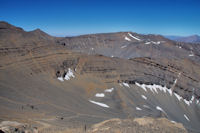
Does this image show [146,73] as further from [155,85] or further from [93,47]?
[93,47]

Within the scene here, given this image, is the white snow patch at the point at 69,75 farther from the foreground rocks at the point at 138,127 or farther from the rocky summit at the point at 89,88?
the foreground rocks at the point at 138,127

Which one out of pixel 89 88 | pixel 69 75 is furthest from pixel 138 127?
pixel 69 75

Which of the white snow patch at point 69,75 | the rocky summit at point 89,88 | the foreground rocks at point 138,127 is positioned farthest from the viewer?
the white snow patch at point 69,75

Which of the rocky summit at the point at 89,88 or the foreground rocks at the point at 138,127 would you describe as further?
the rocky summit at the point at 89,88

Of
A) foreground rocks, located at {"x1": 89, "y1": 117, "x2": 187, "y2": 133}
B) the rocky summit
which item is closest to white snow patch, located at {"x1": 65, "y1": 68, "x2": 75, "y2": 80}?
the rocky summit

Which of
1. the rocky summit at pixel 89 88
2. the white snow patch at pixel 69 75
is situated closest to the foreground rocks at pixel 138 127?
the rocky summit at pixel 89 88

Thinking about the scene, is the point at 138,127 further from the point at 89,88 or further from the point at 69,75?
the point at 69,75

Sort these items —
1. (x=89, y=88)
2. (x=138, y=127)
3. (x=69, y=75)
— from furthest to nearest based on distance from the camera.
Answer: (x=69, y=75) < (x=89, y=88) < (x=138, y=127)

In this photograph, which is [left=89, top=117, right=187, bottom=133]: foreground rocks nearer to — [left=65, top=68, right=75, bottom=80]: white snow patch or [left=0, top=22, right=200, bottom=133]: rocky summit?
[left=0, top=22, right=200, bottom=133]: rocky summit

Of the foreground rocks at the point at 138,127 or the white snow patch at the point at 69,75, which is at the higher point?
the foreground rocks at the point at 138,127
